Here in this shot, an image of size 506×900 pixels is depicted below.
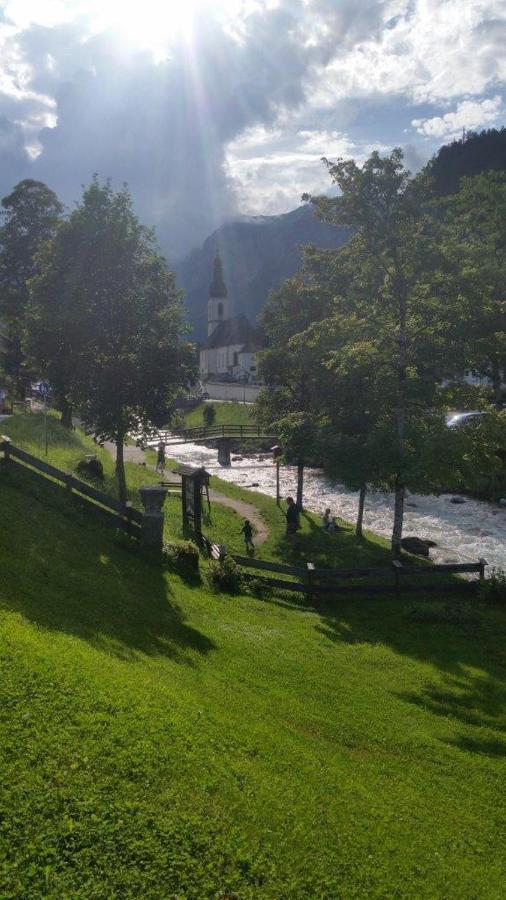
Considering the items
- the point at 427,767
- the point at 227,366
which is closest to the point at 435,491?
the point at 427,767

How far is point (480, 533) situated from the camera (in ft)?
105

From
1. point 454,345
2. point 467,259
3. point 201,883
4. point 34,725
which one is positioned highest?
point 467,259

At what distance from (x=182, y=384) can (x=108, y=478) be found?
896cm

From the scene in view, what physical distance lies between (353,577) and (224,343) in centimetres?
12566

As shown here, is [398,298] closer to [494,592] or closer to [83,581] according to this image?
[494,592]

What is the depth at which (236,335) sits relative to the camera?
137 meters

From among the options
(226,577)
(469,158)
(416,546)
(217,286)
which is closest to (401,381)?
(416,546)

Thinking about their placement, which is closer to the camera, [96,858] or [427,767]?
[96,858]

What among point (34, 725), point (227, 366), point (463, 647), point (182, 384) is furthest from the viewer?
point (227, 366)

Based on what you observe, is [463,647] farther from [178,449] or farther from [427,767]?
[178,449]

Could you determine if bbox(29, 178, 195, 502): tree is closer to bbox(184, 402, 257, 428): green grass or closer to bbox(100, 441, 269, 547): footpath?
bbox(100, 441, 269, 547): footpath

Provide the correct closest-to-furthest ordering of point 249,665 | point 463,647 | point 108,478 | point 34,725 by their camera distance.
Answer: point 34,725 → point 249,665 → point 463,647 → point 108,478

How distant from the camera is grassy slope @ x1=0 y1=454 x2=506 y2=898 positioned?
5.91 m

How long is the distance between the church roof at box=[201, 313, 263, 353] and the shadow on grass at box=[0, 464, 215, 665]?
11089cm
